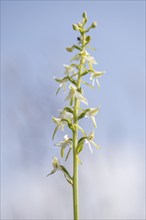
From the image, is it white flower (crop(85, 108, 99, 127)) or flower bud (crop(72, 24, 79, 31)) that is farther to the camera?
flower bud (crop(72, 24, 79, 31))

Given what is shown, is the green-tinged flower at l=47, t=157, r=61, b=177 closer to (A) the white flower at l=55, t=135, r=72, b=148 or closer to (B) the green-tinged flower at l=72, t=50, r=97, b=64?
(A) the white flower at l=55, t=135, r=72, b=148

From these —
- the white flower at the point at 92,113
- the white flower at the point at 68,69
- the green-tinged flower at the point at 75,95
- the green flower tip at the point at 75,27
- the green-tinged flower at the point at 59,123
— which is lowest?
the green-tinged flower at the point at 59,123

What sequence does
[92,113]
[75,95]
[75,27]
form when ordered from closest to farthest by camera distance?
[75,95] < [92,113] < [75,27]

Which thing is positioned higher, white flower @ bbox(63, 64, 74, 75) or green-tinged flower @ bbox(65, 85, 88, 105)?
white flower @ bbox(63, 64, 74, 75)

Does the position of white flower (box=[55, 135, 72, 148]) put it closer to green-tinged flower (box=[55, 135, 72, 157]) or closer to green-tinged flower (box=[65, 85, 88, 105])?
green-tinged flower (box=[55, 135, 72, 157])

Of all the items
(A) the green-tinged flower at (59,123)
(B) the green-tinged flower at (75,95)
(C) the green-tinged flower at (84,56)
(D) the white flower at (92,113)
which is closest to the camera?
(B) the green-tinged flower at (75,95)

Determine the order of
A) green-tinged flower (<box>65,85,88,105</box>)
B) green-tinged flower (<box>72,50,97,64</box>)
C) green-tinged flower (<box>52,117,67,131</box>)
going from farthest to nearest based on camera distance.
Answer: green-tinged flower (<box>72,50,97,64</box>), green-tinged flower (<box>52,117,67,131</box>), green-tinged flower (<box>65,85,88,105</box>)

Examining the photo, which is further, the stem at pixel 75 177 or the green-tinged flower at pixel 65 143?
the green-tinged flower at pixel 65 143

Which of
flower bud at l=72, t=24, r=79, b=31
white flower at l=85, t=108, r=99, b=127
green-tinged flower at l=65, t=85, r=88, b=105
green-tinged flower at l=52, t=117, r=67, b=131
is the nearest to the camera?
green-tinged flower at l=65, t=85, r=88, b=105

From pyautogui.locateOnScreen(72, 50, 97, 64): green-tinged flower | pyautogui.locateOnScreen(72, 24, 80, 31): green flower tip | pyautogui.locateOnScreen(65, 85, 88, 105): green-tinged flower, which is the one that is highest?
pyautogui.locateOnScreen(72, 24, 80, 31): green flower tip

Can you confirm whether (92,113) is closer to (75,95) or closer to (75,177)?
(75,95)

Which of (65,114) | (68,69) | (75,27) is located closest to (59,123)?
(65,114)

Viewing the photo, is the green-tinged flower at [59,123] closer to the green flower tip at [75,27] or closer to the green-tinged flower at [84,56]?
the green-tinged flower at [84,56]
